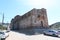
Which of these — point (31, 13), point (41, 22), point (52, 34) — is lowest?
point (52, 34)

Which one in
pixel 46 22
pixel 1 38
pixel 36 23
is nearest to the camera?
pixel 1 38

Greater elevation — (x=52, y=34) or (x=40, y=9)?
(x=40, y=9)

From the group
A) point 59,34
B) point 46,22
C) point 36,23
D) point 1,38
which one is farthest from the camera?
point 46,22

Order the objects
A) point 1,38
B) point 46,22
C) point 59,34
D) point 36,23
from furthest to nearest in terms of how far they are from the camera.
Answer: point 46,22, point 36,23, point 59,34, point 1,38

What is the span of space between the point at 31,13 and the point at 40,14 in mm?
3872

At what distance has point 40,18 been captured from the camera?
57.8 metres

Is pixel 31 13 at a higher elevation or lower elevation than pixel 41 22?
higher

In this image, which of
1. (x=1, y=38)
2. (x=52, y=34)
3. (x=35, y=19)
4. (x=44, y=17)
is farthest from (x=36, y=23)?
(x=1, y=38)

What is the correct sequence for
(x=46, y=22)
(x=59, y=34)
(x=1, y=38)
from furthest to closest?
1. (x=46, y=22)
2. (x=59, y=34)
3. (x=1, y=38)

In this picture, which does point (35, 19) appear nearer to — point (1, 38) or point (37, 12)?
point (37, 12)

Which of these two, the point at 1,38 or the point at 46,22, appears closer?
the point at 1,38

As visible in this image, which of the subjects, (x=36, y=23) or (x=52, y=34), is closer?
(x=52, y=34)

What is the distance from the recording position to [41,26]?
5619 cm

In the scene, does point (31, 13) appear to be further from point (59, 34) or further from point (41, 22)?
point (59, 34)
